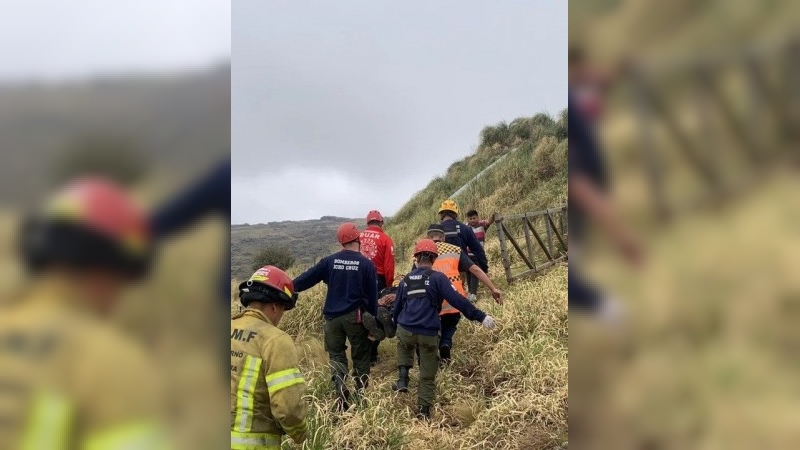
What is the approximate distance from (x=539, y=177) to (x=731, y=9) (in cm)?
1902

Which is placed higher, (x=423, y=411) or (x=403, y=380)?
(x=403, y=380)

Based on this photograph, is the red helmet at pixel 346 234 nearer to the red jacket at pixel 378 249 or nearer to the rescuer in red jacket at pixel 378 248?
the rescuer in red jacket at pixel 378 248

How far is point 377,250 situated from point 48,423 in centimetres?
650

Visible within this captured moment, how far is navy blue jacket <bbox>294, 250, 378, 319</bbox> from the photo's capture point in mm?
5965

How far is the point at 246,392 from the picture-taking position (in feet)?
8.96

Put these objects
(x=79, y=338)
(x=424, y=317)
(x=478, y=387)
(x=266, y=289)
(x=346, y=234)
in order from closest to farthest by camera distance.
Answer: (x=79, y=338), (x=266, y=289), (x=424, y=317), (x=346, y=234), (x=478, y=387)

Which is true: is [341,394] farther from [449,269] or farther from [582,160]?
[582,160]

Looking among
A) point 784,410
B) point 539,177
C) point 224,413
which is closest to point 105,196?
point 224,413

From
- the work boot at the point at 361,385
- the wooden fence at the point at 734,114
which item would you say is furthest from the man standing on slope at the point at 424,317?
the wooden fence at the point at 734,114

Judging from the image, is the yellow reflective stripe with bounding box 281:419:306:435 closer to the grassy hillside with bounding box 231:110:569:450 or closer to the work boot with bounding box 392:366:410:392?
the grassy hillside with bounding box 231:110:569:450

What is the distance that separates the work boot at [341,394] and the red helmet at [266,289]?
3.00 meters

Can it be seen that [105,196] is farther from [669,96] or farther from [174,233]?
[669,96]

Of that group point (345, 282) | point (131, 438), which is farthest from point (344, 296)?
point (131, 438)

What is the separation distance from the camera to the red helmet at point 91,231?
876 millimetres
